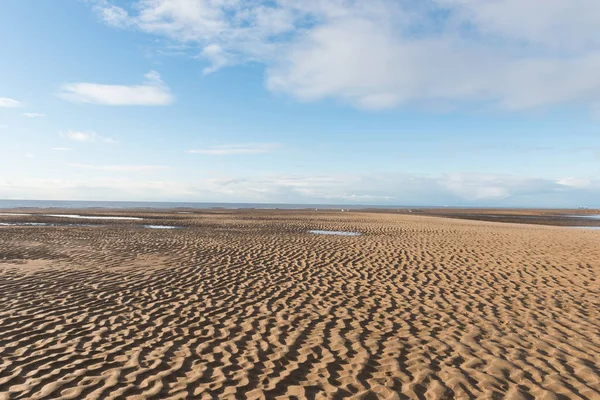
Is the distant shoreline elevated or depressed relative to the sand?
elevated

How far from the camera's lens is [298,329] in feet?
25.8

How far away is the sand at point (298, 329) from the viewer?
5578mm

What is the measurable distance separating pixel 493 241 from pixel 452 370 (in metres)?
19.5

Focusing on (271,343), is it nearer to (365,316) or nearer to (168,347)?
(168,347)

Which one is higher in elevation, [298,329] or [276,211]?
[276,211]

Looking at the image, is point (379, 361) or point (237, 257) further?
point (237, 257)

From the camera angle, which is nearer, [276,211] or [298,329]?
[298,329]

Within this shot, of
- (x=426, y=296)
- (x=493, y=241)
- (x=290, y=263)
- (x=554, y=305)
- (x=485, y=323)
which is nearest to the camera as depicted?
(x=485, y=323)

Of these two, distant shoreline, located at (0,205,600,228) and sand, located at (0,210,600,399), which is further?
distant shoreline, located at (0,205,600,228)

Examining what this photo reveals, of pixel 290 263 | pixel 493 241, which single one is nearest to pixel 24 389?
pixel 290 263

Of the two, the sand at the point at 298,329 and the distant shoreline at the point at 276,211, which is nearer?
the sand at the point at 298,329

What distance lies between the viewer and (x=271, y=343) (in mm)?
7090

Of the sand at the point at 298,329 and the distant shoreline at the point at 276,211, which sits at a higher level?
the distant shoreline at the point at 276,211

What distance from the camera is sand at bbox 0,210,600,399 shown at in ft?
18.3
